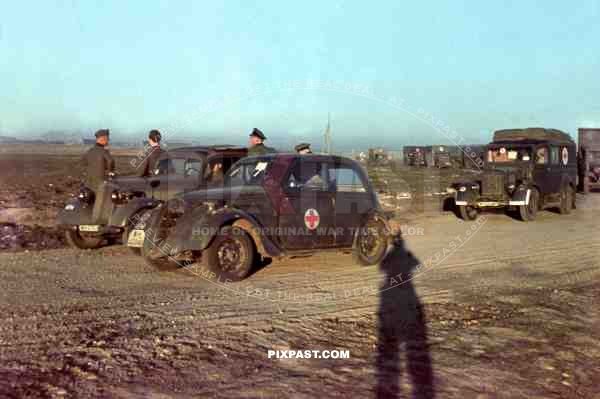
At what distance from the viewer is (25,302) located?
682 centimetres

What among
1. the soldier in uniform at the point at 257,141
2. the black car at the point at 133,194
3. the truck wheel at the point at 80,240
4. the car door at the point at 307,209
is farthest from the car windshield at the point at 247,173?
the truck wheel at the point at 80,240

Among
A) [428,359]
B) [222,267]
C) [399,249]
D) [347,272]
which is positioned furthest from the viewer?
[399,249]

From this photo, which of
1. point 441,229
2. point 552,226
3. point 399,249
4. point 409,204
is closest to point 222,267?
point 399,249

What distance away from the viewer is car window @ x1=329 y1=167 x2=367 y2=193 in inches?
352

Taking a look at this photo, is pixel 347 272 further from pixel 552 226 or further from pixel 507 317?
pixel 552 226

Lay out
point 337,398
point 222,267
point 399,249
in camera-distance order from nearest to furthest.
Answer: point 337,398 → point 222,267 → point 399,249

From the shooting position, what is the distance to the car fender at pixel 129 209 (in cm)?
979

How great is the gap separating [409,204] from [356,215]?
1143 cm

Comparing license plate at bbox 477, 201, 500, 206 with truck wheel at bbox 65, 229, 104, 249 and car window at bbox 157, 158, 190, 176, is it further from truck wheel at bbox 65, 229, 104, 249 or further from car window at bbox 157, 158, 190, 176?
truck wheel at bbox 65, 229, 104, 249

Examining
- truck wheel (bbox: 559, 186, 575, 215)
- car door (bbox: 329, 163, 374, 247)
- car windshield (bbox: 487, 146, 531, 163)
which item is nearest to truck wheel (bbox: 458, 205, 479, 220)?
car windshield (bbox: 487, 146, 531, 163)

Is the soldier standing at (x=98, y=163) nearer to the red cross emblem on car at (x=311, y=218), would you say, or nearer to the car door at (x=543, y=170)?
the red cross emblem on car at (x=311, y=218)

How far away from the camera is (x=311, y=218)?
8.57m

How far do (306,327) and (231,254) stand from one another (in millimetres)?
2184

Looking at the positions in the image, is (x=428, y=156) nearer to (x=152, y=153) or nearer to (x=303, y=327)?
(x=152, y=153)
